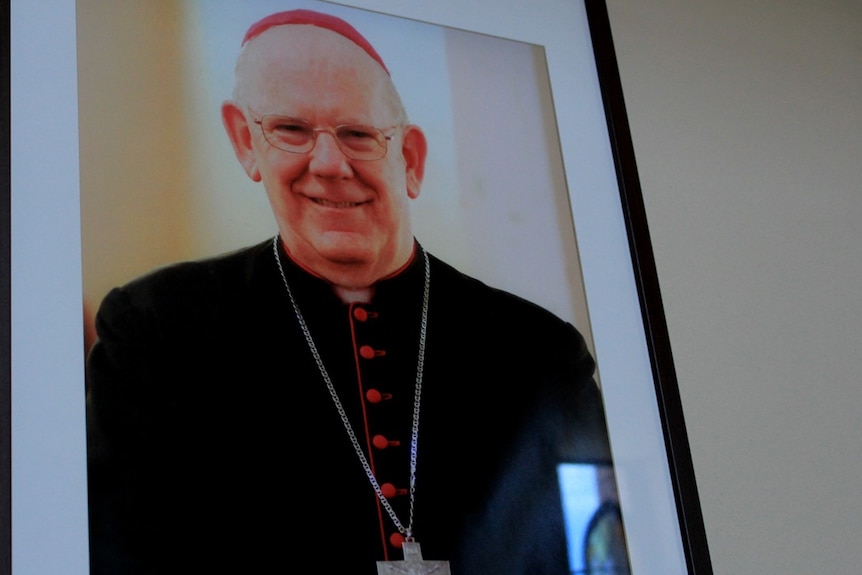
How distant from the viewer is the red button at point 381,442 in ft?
3.26

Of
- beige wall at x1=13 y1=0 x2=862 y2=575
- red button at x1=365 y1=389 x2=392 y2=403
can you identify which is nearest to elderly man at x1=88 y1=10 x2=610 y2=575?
red button at x1=365 y1=389 x2=392 y2=403

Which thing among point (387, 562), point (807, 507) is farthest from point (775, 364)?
point (387, 562)

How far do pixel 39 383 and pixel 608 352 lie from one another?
0.59 m

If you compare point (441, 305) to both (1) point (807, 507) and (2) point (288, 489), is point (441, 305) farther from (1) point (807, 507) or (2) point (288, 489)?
(1) point (807, 507)

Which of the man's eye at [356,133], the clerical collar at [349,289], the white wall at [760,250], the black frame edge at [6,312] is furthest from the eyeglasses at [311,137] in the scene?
the white wall at [760,250]

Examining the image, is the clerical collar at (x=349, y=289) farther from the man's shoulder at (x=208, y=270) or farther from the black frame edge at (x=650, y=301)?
the black frame edge at (x=650, y=301)

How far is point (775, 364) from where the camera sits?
49.7 inches

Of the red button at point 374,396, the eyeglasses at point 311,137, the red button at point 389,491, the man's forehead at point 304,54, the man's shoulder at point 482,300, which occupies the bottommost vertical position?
the red button at point 389,491

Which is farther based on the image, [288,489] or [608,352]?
[608,352]

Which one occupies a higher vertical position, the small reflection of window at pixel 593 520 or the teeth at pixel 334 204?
the teeth at pixel 334 204

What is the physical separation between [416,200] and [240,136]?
195mm

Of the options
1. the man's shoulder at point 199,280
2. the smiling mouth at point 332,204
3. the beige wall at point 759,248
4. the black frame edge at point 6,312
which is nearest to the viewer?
the black frame edge at point 6,312

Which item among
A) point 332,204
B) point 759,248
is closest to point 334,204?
point 332,204

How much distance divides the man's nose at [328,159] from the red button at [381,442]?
26 centimetres
